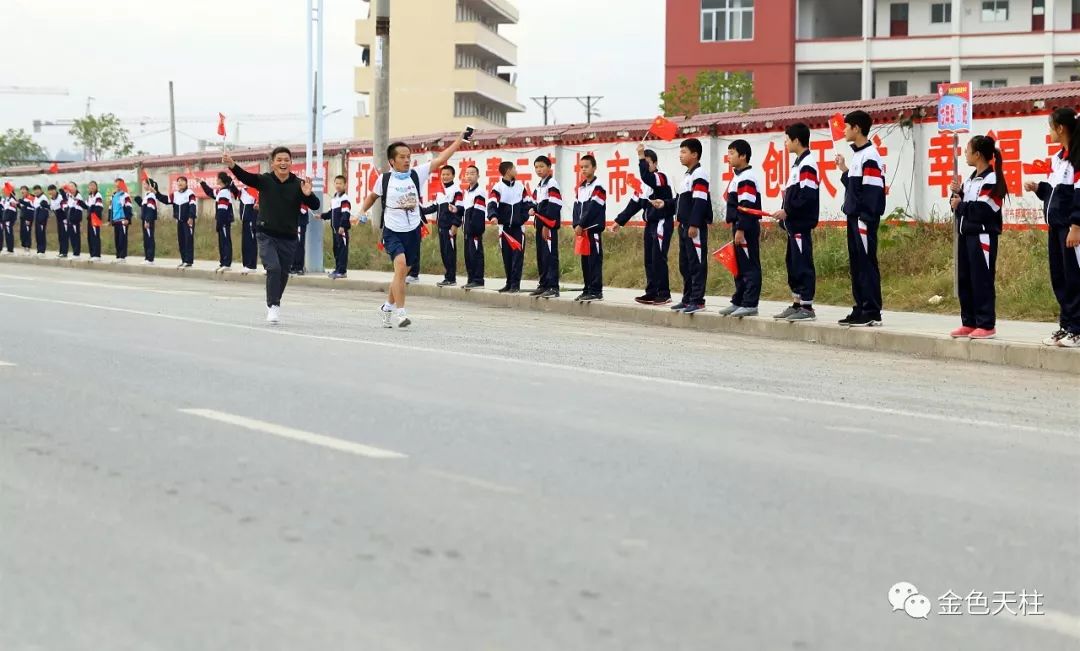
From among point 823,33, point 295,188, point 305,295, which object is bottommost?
point 305,295

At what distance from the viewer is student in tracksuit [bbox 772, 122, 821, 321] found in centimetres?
1752

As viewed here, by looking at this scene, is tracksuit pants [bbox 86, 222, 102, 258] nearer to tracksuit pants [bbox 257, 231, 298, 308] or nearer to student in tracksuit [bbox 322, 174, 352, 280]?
student in tracksuit [bbox 322, 174, 352, 280]

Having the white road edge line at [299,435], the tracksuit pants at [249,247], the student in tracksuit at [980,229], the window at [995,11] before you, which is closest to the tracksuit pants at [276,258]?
the student in tracksuit at [980,229]

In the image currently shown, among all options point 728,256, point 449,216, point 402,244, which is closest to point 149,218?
point 449,216

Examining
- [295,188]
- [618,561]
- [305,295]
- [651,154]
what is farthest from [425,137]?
[618,561]

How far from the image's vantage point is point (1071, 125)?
46.4 feet

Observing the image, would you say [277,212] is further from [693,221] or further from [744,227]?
[744,227]

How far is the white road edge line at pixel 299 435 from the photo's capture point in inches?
306

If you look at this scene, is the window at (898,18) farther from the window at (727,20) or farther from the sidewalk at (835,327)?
the sidewalk at (835,327)

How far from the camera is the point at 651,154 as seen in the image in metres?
20.4

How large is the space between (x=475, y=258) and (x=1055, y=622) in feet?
70.0

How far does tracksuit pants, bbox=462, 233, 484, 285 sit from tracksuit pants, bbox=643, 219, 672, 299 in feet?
16.0

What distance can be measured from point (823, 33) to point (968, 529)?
58.0m

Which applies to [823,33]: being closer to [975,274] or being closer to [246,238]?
[246,238]
